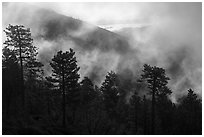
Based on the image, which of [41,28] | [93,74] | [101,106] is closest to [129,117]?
[101,106]

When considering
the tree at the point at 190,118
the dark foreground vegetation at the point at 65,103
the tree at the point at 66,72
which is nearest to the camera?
the dark foreground vegetation at the point at 65,103

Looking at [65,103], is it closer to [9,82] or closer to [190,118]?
[9,82]

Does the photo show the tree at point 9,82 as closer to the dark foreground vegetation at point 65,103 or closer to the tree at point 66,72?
the dark foreground vegetation at point 65,103

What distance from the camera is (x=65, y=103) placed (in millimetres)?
30484

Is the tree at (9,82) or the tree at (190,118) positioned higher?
the tree at (9,82)

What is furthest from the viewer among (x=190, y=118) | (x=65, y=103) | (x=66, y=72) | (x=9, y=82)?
(x=190, y=118)

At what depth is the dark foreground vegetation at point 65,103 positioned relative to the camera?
1063 inches

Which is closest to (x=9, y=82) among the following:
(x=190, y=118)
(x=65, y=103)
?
(x=65, y=103)

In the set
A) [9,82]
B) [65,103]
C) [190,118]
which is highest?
[9,82]

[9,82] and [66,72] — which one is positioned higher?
[66,72]

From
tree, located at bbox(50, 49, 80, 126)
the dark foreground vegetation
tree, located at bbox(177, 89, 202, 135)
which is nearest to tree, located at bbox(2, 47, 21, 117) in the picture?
the dark foreground vegetation

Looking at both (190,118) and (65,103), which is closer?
(65,103)

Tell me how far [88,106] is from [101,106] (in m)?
2.19

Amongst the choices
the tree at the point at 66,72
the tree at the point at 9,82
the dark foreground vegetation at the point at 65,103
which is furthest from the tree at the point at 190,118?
the tree at the point at 9,82
